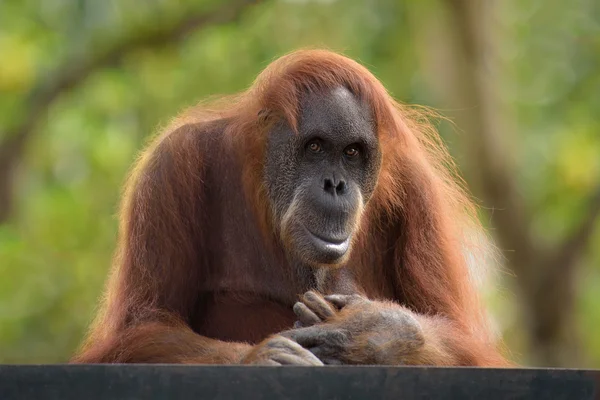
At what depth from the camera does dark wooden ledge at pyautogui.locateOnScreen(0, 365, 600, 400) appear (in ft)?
7.34

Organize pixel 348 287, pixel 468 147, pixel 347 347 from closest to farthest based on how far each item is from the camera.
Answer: pixel 347 347, pixel 348 287, pixel 468 147

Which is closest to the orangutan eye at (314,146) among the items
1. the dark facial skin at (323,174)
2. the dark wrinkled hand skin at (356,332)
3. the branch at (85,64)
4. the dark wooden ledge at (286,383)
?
the dark facial skin at (323,174)

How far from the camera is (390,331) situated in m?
3.38

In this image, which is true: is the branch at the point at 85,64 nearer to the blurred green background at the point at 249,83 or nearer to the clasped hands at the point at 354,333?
the blurred green background at the point at 249,83

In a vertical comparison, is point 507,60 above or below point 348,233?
above

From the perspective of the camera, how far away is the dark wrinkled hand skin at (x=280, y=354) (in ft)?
10.0

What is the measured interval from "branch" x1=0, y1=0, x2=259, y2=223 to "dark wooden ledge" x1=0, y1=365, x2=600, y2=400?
743 centimetres

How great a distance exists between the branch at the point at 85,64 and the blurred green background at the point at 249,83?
2 centimetres

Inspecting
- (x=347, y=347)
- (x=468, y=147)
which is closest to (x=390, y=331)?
(x=347, y=347)

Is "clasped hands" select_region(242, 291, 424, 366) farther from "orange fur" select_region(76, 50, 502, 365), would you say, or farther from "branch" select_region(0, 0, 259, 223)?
"branch" select_region(0, 0, 259, 223)

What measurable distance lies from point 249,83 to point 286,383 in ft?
24.3

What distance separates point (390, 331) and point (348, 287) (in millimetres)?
607

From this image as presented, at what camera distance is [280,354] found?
10.1ft

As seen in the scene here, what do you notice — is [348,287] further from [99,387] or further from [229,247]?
[99,387]
